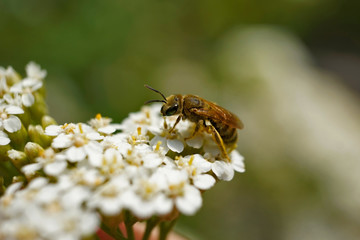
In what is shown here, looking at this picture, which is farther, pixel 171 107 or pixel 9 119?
pixel 171 107

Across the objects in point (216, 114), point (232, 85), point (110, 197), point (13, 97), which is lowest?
point (110, 197)

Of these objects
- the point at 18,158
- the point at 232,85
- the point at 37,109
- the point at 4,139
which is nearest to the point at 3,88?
the point at 37,109

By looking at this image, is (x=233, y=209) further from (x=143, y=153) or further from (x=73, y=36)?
(x=143, y=153)

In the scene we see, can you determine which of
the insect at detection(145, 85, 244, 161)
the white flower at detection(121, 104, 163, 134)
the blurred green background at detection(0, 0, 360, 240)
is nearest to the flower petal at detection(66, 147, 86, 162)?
the white flower at detection(121, 104, 163, 134)

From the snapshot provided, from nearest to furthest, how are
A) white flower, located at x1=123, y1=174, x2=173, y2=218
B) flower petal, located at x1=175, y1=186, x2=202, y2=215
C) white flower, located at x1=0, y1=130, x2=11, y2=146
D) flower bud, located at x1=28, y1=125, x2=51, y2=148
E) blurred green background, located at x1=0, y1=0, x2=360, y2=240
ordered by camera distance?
white flower, located at x1=123, y1=174, x2=173, y2=218, flower petal, located at x1=175, y1=186, x2=202, y2=215, white flower, located at x1=0, y1=130, x2=11, y2=146, flower bud, located at x1=28, y1=125, x2=51, y2=148, blurred green background, located at x1=0, y1=0, x2=360, y2=240

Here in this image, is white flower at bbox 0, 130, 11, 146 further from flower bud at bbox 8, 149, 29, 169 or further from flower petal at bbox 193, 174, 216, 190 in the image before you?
flower petal at bbox 193, 174, 216, 190

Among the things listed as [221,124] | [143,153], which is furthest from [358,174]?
[143,153]

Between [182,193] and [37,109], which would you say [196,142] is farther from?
[37,109]

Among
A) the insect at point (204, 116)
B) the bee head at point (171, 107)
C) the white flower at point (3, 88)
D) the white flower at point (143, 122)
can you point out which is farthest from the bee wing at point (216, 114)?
the white flower at point (3, 88)
